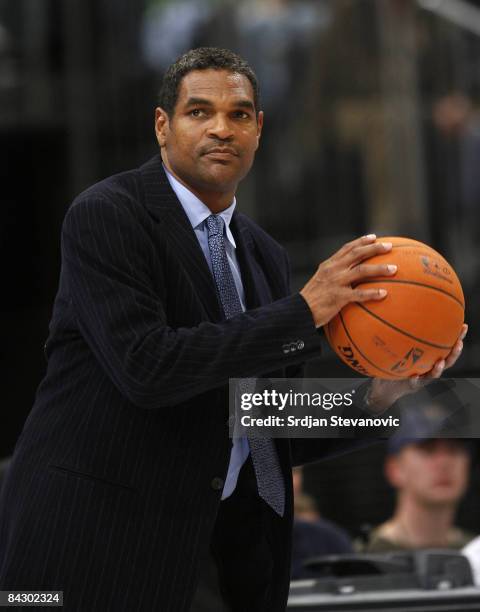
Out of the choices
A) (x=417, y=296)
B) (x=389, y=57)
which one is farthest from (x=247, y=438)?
(x=389, y=57)

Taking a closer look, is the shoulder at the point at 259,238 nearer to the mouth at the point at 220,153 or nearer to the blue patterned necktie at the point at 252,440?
the blue patterned necktie at the point at 252,440

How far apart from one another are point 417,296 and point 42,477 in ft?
3.39

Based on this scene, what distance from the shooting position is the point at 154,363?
9.76ft

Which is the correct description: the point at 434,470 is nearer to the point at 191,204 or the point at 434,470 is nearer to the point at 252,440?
the point at 252,440

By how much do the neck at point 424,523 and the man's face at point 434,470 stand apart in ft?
0.11

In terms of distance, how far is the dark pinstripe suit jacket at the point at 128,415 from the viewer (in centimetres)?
301

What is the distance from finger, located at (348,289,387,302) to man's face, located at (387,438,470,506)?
2.71 meters

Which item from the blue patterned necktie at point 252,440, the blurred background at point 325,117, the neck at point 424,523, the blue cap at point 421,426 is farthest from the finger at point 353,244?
the blurred background at point 325,117

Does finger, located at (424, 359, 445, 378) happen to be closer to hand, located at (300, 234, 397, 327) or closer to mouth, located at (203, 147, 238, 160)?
hand, located at (300, 234, 397, 327)

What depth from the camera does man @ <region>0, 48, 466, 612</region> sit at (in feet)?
9.89

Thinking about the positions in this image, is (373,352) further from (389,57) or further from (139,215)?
(389,57)

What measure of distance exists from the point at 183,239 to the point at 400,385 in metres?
0.72

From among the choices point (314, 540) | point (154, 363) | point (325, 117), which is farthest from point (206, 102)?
point (325, 117)

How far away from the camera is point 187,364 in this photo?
9.78 ft
